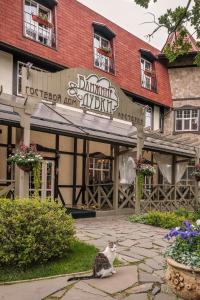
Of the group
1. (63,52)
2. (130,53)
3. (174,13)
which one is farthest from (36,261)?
(130,53)

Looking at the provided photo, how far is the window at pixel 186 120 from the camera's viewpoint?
67.0ft

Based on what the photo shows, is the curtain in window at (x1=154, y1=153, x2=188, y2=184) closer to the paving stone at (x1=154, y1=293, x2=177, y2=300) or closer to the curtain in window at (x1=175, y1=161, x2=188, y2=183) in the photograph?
the curtain in window at (x1=175, y1=161, x2=188, y2=183)

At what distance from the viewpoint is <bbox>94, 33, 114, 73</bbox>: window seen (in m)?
16.3

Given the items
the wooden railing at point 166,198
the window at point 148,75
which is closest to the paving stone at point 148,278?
the wooden railing at point 166,198

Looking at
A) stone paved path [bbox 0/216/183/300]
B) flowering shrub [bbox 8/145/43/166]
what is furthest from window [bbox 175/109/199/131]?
stone paved path [bbox 0/216/183/300]

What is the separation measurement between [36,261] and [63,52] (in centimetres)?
1038

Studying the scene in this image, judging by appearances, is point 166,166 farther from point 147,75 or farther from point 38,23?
point 38,23

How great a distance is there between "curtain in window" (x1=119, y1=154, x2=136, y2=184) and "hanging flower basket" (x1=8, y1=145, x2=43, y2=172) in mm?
5131

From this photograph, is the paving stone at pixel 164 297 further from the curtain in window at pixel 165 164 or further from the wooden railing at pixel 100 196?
the curtain in window at pixel 165 164

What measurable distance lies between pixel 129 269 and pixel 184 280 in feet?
6.57

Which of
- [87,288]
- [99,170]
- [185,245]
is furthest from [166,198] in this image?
[185,245]

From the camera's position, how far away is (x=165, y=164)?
1623cm

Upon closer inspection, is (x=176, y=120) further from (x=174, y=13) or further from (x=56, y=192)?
(x=174, y=13)

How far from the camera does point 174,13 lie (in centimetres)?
818
